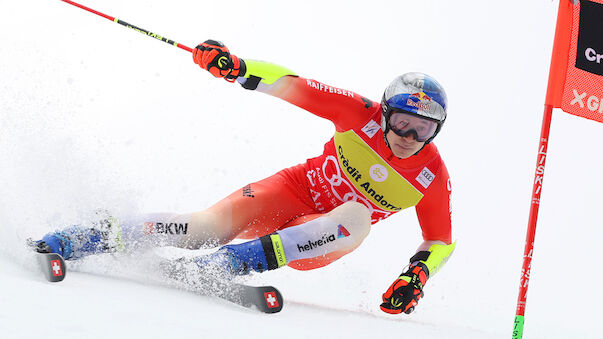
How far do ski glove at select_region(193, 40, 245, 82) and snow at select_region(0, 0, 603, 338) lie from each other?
0.73 metres

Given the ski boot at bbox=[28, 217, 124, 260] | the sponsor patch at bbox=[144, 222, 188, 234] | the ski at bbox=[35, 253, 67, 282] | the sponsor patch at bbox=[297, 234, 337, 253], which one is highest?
the sponsor patch at bbox=[297, 234, 337, 253]

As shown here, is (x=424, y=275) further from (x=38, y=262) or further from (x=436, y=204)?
(x=38, y=262)

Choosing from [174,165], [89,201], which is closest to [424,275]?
[89,201]

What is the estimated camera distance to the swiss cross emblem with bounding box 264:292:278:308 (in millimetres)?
2766

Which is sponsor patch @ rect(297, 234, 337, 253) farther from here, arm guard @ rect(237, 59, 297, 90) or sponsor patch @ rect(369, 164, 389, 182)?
arm guard @ rect(237, 59, 297, 90)

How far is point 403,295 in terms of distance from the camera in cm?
327

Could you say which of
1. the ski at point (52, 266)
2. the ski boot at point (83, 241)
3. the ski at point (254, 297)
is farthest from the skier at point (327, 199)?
the ski at point (52, 266)

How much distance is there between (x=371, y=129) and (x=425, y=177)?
0.37m

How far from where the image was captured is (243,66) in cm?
316

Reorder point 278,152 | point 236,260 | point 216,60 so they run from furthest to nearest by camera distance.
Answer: point 278,152
point 216,60
point 236,260

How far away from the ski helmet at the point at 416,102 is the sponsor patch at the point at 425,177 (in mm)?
188

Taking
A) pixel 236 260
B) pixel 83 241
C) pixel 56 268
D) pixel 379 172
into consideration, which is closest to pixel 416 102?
pixel 379 172

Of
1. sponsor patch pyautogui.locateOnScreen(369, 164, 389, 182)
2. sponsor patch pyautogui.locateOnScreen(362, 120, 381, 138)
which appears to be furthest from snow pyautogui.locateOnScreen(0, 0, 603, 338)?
sponsor patch pyautogui.locateOnScreen(362, 120, 381, 138)

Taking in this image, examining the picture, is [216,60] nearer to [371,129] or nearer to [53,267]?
[371,129]
